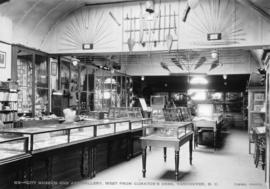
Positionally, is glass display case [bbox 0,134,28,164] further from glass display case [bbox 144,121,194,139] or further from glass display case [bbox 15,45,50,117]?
glass display case [bbox 15,45,50,117]

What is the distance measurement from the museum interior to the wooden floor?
22mm

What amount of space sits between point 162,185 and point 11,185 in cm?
255

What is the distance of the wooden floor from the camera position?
202 inches

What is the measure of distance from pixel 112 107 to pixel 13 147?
6.56 metres

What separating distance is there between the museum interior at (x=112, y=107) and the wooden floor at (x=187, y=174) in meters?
0.02

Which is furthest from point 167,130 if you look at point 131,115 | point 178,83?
point 178,83

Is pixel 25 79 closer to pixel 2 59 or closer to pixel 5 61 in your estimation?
pixel 5 61

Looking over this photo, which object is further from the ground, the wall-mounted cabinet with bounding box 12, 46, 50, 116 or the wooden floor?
the wall-mounted cabinet with bounding box 12, 46, 50, 116

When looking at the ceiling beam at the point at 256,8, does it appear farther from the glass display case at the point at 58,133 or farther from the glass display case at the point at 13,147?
the glass display case at the point at 13,147

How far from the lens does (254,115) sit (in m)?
10.3

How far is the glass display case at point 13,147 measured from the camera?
11.5ft

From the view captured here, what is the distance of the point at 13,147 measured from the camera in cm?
366

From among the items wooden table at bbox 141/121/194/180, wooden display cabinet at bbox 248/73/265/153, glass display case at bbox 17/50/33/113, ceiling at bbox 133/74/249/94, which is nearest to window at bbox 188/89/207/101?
ceiling at bbox 133/74/249/94

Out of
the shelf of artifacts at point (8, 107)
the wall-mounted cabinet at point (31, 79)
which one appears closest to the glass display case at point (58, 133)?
the shelf of artifacts at point (8, 107)
